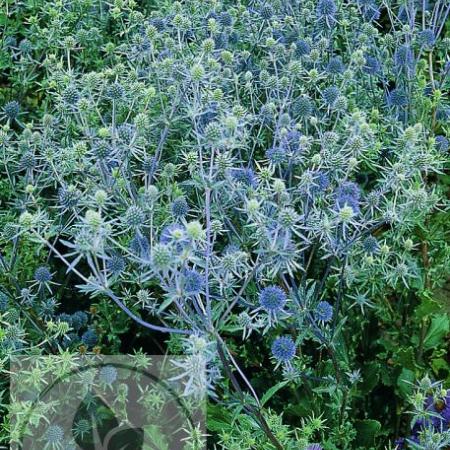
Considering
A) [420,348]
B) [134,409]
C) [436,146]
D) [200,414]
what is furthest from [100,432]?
[436,146]

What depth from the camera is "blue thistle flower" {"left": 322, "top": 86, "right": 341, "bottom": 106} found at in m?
2.32

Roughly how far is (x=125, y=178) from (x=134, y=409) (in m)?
0.62

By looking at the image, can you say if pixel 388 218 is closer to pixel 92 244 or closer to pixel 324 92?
pixel 324 92

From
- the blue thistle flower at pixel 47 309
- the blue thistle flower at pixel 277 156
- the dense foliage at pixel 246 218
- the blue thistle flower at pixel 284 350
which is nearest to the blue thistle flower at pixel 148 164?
the dense foliage at pixel 246 218

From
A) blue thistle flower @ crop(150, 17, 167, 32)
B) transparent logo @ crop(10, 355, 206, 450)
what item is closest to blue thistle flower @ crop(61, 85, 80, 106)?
blue thistle flower @ crop(150, 17, 167, 32)

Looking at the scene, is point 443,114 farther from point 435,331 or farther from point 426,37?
point 435,331

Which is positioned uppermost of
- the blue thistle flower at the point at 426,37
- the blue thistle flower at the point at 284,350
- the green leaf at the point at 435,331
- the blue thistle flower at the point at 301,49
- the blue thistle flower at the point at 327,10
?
the blue thistle flower at the point at 327,10

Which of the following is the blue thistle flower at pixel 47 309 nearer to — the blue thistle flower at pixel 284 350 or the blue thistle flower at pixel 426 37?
the blue thistle flower at pixel 284 350

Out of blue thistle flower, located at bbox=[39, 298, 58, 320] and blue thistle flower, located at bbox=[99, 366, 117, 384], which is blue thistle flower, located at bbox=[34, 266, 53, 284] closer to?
blue thistle flower, located at bbox=[39, 298, 58, 320]

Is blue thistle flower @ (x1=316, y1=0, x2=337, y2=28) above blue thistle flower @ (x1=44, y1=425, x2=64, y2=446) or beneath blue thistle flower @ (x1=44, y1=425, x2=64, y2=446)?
above

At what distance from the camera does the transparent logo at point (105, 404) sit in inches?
75.6

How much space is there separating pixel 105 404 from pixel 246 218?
636 mm

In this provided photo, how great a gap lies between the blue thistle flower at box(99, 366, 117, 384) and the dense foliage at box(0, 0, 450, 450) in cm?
9

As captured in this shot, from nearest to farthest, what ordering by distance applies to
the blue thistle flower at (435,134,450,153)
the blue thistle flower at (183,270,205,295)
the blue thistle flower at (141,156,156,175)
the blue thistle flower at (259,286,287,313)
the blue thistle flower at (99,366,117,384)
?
the blue thistle flower at (183,270,205,295) < the blue thistle flower at (259,286,287,313) < the blue thistle flower at (99,366,117,384) < the blue thistle flower at (141,156,156,175) < the blue thistle flower at (435,134,450,153)
